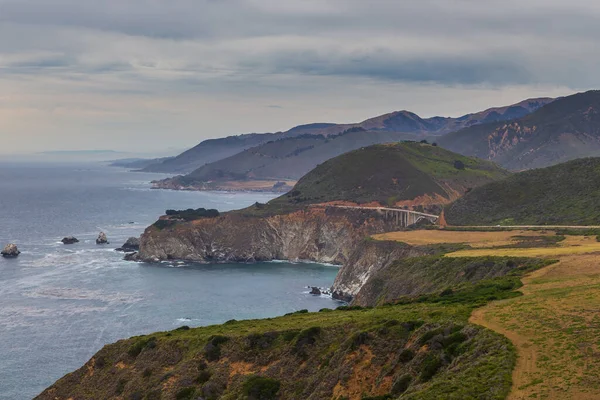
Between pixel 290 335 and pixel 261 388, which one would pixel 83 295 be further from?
pixel 261 388

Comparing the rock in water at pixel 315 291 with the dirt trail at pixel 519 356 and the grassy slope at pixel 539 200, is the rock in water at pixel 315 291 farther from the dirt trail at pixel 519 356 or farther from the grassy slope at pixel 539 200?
the dirt trail at pixel 519 356

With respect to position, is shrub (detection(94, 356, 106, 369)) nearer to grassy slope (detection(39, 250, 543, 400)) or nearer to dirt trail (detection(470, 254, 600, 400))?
grassy slope (detection(39, 250, 543, 400))

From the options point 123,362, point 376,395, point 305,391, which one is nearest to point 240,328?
point 123,362

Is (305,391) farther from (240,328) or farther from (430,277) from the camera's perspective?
(430,277)

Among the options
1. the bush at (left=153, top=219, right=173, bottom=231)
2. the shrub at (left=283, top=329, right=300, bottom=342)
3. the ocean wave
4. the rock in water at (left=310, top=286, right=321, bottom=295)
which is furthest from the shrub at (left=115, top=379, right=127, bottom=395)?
the bush at (left=153, top=219, right=173, bottom=231)

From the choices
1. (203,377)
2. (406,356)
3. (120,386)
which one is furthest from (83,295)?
(406,356)
